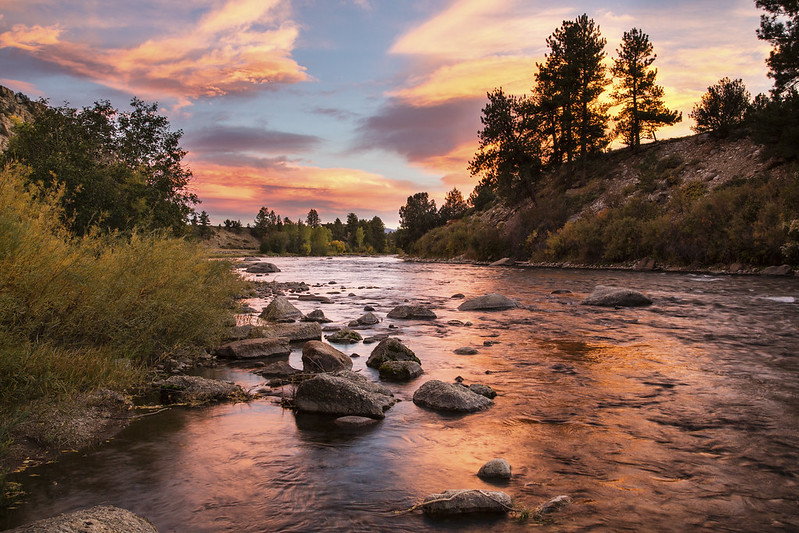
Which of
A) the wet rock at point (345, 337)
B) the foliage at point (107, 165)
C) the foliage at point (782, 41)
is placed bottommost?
the wet rock at point (345, 337)

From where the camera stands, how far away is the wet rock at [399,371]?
9.46 meters

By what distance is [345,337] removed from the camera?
1311 cm

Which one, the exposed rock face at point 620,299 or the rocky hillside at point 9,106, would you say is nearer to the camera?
the exposed rock face at point 620,299

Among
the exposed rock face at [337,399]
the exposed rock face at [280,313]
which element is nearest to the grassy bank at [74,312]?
the exposed rock face at [337,399]

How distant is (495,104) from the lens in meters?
58.2

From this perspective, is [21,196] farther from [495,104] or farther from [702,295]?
[495,104]

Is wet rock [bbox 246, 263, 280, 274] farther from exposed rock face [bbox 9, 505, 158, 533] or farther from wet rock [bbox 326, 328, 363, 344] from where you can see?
exposed rock face [bbox 9, 505, 158, 533]

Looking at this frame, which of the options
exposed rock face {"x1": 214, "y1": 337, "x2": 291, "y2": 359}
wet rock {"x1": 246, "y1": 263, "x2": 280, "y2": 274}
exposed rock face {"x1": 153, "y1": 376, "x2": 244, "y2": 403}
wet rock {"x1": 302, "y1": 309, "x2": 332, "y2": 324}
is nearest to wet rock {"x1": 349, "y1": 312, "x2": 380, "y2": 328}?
wet rock {"x1": 302, "y1": 309, "x2": 332, "y2": 324}

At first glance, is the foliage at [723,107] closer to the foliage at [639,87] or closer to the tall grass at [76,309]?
the foliage at [639,87]

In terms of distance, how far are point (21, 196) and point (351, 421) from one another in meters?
6.41

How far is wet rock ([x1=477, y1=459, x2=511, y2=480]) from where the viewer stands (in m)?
5.19

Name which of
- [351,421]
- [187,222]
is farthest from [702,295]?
[187,222]

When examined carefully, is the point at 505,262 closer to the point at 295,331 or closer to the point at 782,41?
the point at 782,41

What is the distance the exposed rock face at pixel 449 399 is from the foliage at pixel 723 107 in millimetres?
52505
